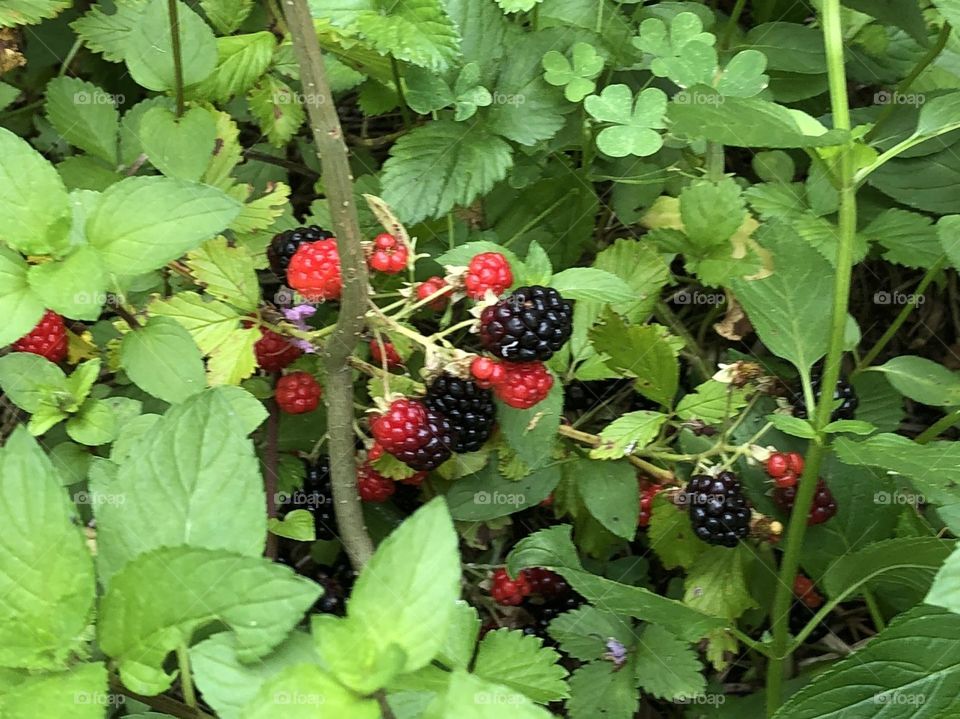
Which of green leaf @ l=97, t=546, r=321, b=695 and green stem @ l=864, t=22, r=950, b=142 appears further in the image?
green stem @ l=864, t=22, r=950, b=142

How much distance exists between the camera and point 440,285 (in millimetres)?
1135

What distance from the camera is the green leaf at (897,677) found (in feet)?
3.18

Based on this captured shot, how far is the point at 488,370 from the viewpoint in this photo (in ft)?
3.52

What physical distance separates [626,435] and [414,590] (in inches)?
22.3

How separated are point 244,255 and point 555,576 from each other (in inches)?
25.8

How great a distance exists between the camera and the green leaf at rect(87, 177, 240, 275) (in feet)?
3.11

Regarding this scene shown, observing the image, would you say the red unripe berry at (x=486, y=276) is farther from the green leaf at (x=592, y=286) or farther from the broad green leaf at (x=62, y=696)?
the broad green leaf at (x=62, y=696)

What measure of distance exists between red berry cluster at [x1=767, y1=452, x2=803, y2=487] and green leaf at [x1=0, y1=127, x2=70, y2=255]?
3.03 ft

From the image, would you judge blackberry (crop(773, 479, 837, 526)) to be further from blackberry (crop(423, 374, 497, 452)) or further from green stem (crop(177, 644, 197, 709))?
green stem (crop(177, 644, 197, 709))

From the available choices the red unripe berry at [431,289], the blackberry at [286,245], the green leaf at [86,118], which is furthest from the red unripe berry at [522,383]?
the green leaf at [86,118]

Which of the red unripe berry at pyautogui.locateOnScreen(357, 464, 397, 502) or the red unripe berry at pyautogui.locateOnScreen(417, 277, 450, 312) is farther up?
the red unripe berry at pyautogui.locateOnScreen(417, 277, 450, 312)

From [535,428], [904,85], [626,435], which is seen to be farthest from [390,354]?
[904,85]

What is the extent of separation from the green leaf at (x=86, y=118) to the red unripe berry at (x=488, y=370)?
739 mm

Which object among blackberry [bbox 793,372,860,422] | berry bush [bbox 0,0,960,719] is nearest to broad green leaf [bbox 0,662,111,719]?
berry bush [bbox 0,0,960,719]
